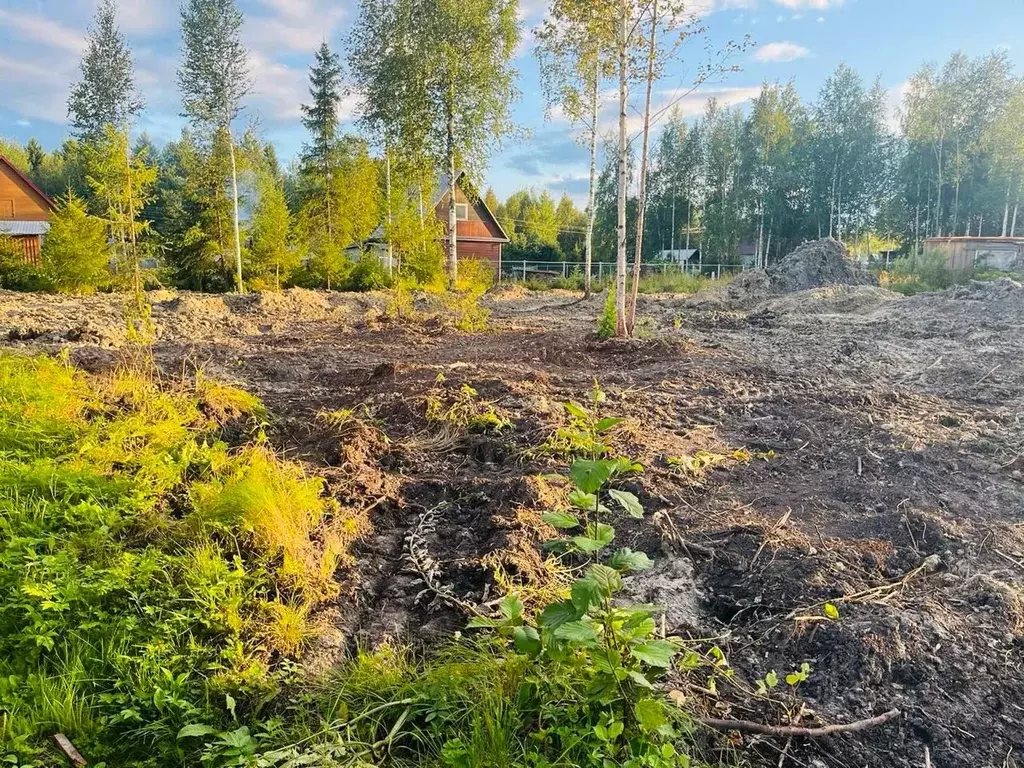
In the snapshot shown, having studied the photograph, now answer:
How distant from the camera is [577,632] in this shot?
1.73 metres

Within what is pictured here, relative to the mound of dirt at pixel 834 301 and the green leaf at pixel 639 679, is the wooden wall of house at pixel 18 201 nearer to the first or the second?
the mound of dirt at pixel 834 301

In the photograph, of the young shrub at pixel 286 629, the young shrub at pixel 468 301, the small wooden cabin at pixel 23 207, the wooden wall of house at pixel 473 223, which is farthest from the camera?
the wooden wall of house at pixel 473 223

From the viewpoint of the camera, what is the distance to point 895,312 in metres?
14.4

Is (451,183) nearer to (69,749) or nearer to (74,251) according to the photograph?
(74,251)

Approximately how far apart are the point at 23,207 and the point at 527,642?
31275 millimetres

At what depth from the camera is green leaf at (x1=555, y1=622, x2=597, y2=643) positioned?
1712 millimetres

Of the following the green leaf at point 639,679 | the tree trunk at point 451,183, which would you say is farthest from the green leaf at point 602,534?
the tree trunk at point 451,183

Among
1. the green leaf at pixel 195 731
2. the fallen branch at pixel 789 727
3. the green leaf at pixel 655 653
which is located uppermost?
the green leaf at pixel 655 653

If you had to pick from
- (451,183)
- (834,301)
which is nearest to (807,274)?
(834,301)

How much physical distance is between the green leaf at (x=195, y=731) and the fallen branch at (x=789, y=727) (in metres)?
1.54

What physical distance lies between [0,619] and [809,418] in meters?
5.84

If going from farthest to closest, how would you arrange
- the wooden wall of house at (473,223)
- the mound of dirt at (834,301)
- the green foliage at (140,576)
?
the wooden wall of house at (473,223), the mound of dirt at (834,301), the green foliage at (140,576)

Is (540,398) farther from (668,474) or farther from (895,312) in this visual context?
(895,312)

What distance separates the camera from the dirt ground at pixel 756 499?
2.19m
